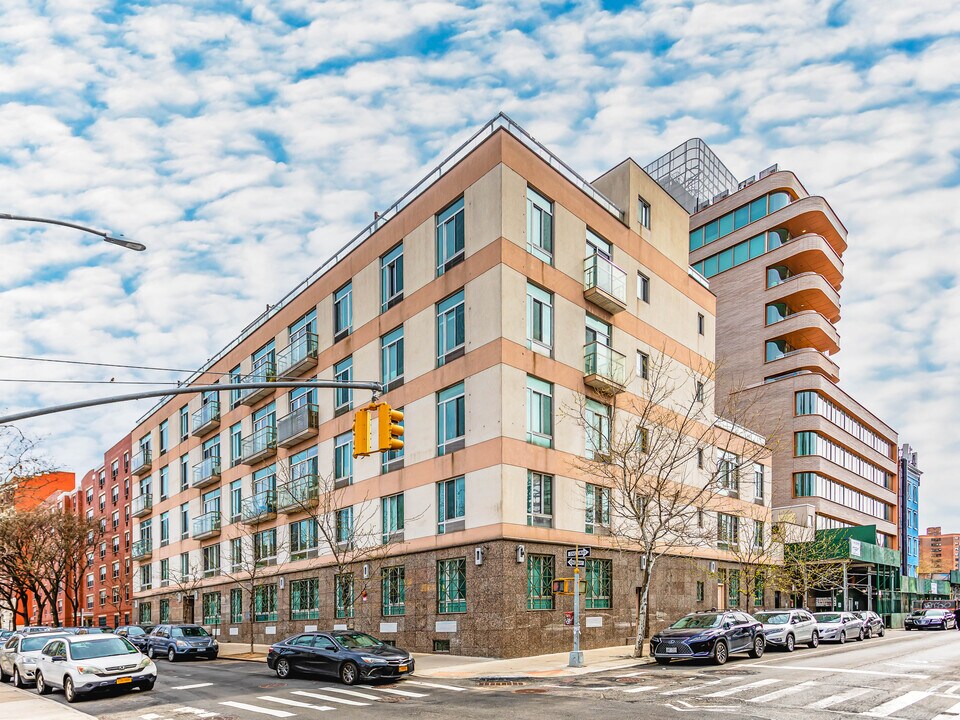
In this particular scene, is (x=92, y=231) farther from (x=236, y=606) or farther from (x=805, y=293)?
(x=805, y=293)

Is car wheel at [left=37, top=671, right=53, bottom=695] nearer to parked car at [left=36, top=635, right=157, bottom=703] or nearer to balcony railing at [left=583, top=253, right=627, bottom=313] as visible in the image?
parked car at [left=36, top=635, right=157, bottom=703]

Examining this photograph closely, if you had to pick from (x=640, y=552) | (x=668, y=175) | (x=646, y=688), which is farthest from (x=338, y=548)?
(x=668, y=175)

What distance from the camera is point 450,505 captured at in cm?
3059

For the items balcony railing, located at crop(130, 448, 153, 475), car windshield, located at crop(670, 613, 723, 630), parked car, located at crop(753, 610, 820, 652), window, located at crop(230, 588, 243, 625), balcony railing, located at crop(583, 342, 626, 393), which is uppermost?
balcony railing, located at crop(583, 342, 626, 393)

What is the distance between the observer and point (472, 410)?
2989 cm

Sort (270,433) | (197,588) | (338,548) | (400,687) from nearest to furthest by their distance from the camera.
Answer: (400,687) → (338,548) → (270,433) → (197,588)

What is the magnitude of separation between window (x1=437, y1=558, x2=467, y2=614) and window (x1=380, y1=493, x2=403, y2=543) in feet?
10.4

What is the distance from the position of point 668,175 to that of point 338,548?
→ 49760mm

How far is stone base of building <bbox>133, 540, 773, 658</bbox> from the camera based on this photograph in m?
27.6

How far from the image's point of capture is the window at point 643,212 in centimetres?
3775

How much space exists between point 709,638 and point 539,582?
277 inches

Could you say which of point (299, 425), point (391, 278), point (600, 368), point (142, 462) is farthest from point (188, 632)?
point (142, 462)

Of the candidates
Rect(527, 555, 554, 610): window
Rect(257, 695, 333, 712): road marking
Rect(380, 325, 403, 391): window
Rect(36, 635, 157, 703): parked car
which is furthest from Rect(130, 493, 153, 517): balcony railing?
Rect(257, 695, 333, 712): road marking

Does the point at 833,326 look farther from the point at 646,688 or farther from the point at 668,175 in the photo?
the point at 646,688
